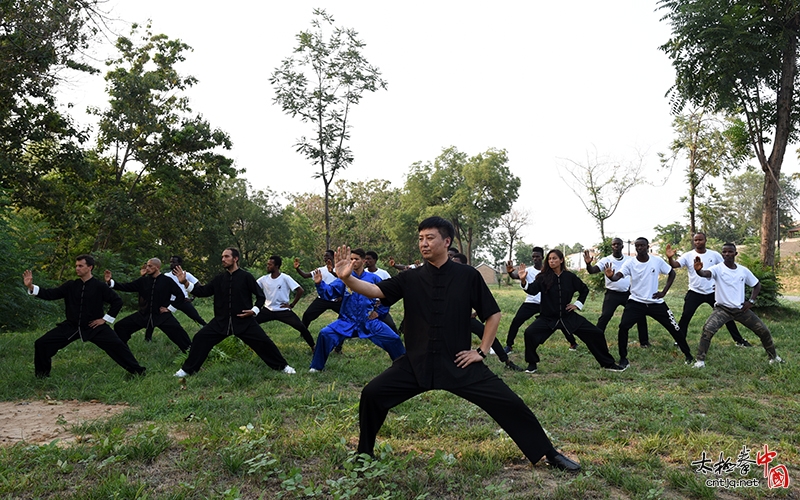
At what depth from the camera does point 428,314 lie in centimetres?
444

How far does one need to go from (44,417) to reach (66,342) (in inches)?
73.0

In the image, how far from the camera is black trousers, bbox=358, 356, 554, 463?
4.23m

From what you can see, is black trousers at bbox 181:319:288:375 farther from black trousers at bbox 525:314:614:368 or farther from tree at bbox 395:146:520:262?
tree at bbox 395:146:520:262

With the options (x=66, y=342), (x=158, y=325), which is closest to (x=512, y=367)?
(x=158, y=325)

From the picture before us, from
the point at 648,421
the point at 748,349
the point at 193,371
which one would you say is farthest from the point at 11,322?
the point at 748,349

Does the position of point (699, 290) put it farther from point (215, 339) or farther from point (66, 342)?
point (66, 342)

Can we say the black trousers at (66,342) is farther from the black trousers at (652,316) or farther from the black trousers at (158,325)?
the black trousers at (652,316)

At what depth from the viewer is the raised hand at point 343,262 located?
4.28 meters

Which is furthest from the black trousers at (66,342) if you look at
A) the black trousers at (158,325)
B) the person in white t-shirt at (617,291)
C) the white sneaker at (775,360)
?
the white sneaker at (775,360)

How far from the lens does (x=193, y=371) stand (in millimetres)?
7789

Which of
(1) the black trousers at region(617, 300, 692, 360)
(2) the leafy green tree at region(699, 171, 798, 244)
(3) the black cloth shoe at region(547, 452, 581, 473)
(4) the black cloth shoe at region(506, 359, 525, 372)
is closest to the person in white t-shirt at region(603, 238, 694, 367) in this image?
(1) the black trousers at region(617, 300, 692, 360)

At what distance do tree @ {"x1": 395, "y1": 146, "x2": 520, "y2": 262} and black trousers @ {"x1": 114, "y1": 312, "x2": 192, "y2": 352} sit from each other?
1383 inches

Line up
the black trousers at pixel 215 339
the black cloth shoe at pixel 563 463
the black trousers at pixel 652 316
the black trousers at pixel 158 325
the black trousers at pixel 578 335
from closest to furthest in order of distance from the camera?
the black cloth shoe at pixel 563 463, the black trousers at pixel 215 339, the black trousers at pixel 578 335, the black trousers at pixel 652 316, the black trousers at pixel 158 325

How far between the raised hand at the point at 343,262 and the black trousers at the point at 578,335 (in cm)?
449
